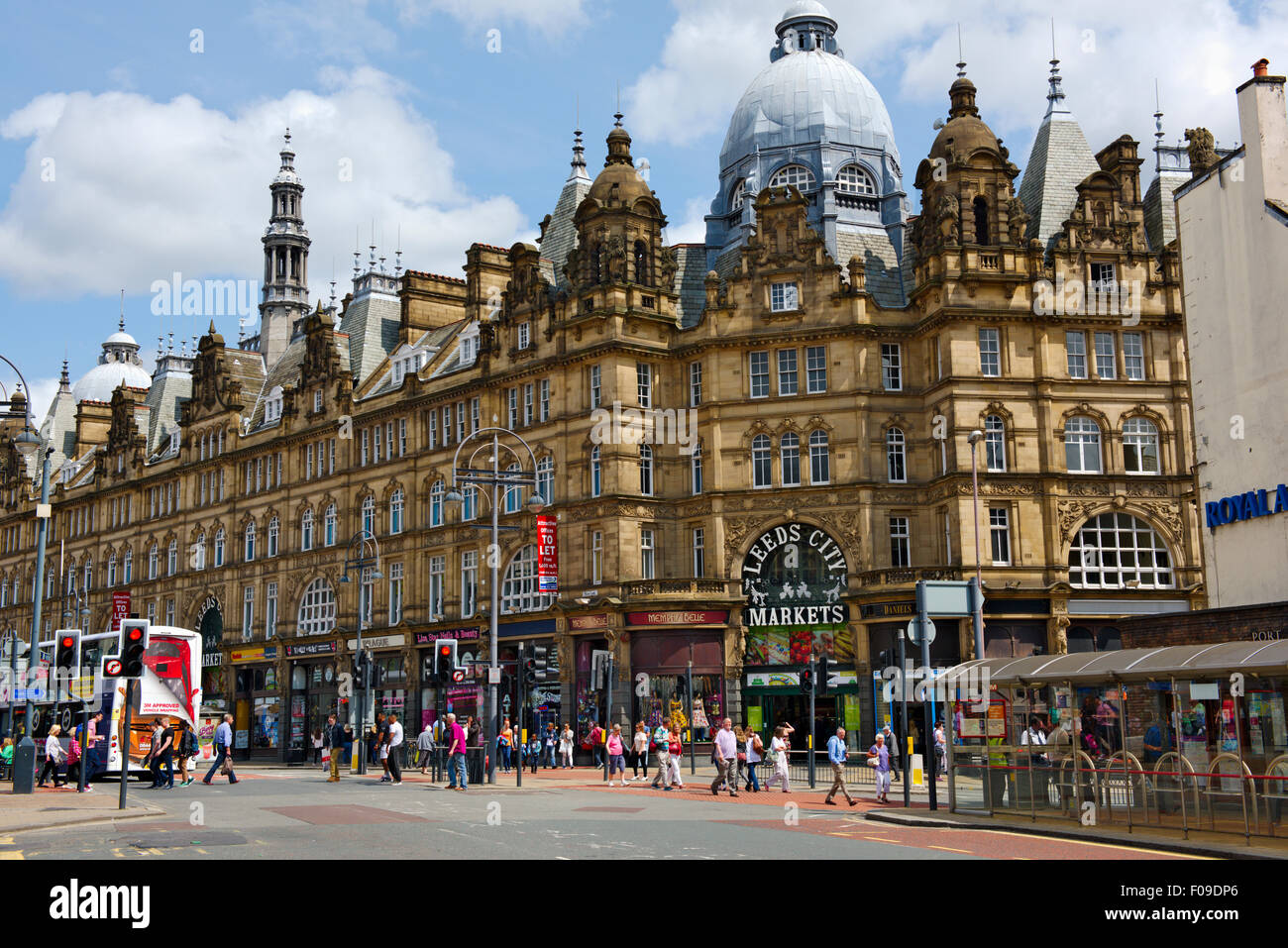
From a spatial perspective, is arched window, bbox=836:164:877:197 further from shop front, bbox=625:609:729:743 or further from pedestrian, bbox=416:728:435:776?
pedestrian, bbox=416:728:435:776

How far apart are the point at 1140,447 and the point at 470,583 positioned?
2687cm

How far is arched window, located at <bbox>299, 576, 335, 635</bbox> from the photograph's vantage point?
64688 mm

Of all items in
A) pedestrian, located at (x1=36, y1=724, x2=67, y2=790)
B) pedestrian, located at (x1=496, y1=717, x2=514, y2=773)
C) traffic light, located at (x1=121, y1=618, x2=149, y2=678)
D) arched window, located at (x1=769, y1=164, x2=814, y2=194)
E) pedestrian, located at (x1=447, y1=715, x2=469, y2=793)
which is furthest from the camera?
arched window, located at (x1=769, y1=164, x2=814, y2=194)

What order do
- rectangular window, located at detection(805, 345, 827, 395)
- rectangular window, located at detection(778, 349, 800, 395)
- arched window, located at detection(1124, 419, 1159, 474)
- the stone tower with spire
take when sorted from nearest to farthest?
1. arched window, located at detection(1124, 419, 1159, 474)
2. rectangular window, located at detection(805, 345, 827, 395)
3. rectangular window, located at detection(778, 349, 800, 395)
4. the stone tower with spire

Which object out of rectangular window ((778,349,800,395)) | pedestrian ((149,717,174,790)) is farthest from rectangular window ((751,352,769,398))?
pedestrian ((149,717,174,790))

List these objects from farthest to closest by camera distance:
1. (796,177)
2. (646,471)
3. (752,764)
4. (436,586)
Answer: (796,177), (436,586), (646,471), (752,764)

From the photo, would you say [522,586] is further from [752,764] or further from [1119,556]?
[752,764]

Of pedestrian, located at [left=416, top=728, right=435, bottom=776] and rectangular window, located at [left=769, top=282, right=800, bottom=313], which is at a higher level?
rectangular window, located at [left=769, top=282, right=800, bottom=313]

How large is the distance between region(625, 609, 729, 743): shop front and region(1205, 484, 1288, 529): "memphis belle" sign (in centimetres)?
2181

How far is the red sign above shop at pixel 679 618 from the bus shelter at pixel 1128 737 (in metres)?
23.3

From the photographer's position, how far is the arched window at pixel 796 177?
59.7m

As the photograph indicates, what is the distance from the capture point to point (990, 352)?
4878 centimetres

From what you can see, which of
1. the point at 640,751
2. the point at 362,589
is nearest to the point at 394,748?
the point at 640,751
